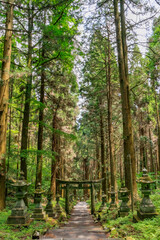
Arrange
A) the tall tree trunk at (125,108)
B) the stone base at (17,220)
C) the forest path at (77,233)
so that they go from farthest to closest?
1. the tall tree trunk at (125,108)
2. the stone base at (17,220)
3. the forest path at (77,233)

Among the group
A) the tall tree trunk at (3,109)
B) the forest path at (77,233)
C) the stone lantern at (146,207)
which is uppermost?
the tall tree trunk at (3,109)

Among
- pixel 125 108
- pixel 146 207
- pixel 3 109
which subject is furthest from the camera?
pixel 125 108

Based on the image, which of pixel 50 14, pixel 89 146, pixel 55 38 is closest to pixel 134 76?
pixel 55 38

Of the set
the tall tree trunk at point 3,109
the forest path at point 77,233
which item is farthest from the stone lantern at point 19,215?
the tall tree trunk at point 3,109

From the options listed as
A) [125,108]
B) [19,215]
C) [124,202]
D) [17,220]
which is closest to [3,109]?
[19,215]

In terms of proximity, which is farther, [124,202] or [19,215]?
[124,202]

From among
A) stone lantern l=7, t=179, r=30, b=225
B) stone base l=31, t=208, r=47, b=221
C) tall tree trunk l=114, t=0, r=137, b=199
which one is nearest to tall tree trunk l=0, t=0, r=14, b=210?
stone base l=31, t=208, r=47, b=221

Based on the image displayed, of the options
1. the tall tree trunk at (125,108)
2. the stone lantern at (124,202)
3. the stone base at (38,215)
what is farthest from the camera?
the tall tree trunk at (125,108)

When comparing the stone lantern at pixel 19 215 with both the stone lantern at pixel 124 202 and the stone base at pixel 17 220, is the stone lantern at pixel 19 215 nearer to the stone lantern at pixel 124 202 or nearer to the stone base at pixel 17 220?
the stone base at pixel 17 220

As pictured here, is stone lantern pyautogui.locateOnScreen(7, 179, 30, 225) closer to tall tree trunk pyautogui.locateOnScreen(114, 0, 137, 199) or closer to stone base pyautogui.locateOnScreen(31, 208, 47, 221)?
stone base pyautogui.locateOnScreen(31, 208, 47, 221)

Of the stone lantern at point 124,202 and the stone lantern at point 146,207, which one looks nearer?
the stone lantern at point 146,207

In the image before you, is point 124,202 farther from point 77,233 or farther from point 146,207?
point 77,233

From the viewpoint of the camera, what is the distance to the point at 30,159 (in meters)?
9.31

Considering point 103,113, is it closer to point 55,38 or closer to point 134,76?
point 134,76
